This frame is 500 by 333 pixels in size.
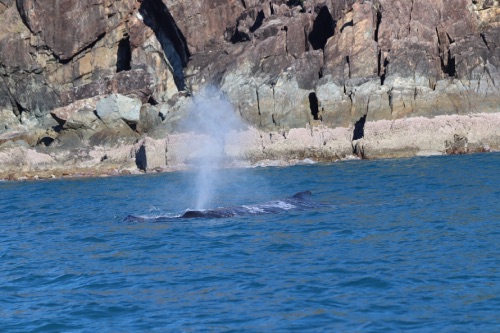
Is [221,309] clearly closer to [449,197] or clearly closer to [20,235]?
[20,235]

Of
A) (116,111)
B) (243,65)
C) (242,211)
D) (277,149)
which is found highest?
(243,65)

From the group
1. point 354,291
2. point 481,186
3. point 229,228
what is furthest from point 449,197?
point 354,291

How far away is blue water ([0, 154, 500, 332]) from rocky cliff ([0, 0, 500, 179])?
10737 millimetres

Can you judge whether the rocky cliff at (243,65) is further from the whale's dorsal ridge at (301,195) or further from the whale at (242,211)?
the whale at (242,211)

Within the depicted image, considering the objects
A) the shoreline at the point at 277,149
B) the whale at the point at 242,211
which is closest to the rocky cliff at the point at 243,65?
the shoreline at the point at 277,149

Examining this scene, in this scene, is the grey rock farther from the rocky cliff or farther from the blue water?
the blue water

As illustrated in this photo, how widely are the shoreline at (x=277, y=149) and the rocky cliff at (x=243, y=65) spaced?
178mm

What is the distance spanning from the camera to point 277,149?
33.0 m

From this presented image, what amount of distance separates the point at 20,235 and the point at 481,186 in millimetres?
11006

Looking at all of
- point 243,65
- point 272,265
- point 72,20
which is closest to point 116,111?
point 243,65

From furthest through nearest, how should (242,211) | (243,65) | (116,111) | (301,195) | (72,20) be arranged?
(72,20) → (116,111) → (243,65) → (301,195) → (242,211)

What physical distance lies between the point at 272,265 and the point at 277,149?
20.6 meters

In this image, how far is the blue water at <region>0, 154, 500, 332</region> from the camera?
9.84 metres

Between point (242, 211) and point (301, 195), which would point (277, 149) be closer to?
point (301, 195)
